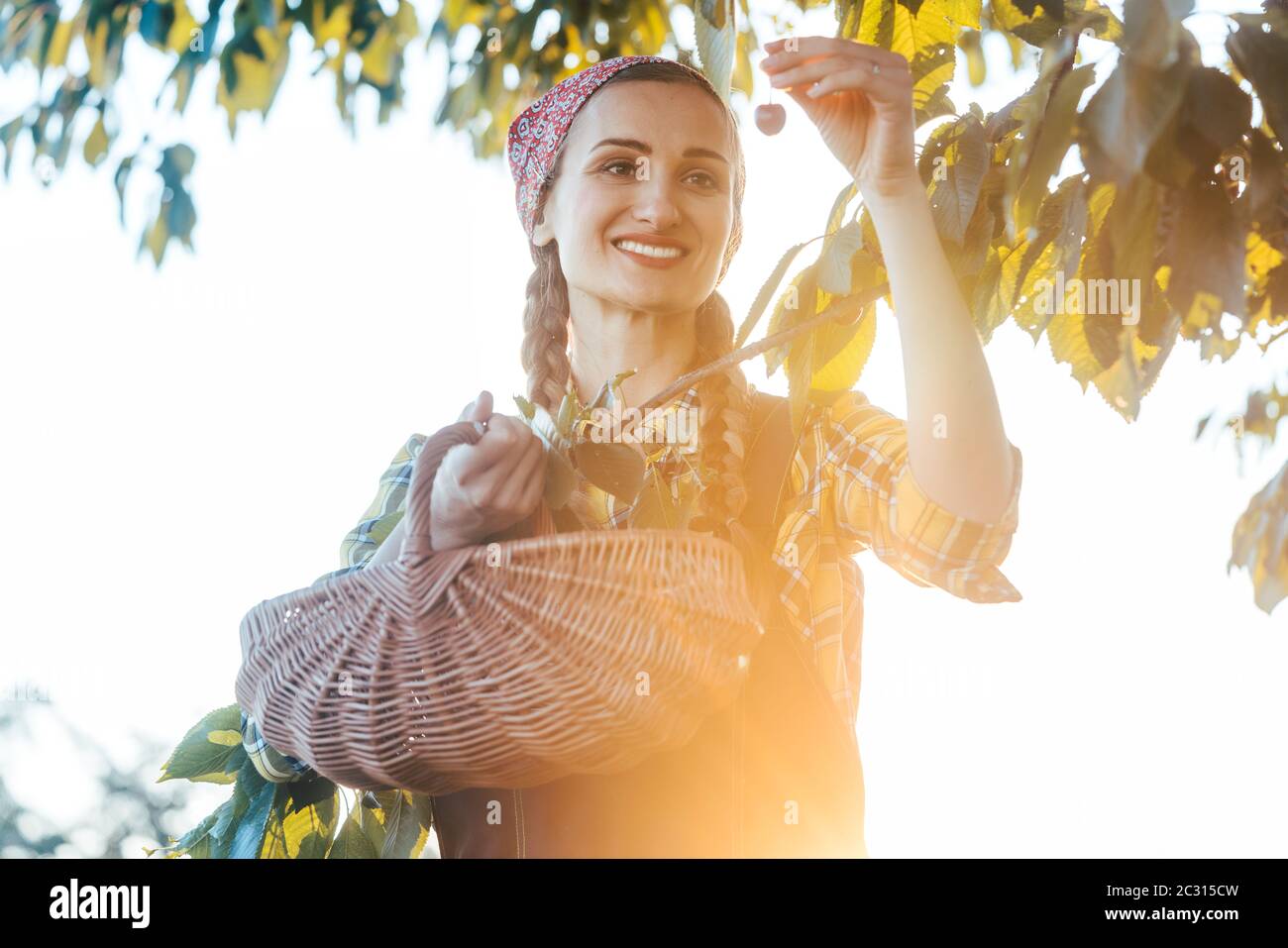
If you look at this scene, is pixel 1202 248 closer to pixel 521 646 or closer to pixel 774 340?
pixel 774 340

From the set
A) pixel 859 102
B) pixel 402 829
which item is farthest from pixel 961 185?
pixel 402 829

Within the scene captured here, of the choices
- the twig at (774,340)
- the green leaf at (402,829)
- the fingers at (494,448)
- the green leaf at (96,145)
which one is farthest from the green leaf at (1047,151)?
the green leaf at (96,145)

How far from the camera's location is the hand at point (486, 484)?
0.82m

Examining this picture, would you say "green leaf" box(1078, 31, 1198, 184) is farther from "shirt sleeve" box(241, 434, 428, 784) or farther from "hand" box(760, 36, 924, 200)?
"shirt sleeve" box(241, 434, 428, 784)

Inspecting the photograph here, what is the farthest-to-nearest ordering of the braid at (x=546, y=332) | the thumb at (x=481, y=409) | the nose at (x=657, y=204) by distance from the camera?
the braid at (x=546, y=332)
the nose at (x=657, y=204)
the thumb at (x=481, y=409)

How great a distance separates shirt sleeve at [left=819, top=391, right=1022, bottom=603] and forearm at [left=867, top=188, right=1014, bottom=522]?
47mm

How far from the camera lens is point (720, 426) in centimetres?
107

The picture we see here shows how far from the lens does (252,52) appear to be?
63.4 inches

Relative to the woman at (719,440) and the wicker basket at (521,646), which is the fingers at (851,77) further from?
the wicker basket at (521,646)

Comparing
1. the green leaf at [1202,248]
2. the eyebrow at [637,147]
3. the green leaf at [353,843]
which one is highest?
the eyebrow at [637,147]

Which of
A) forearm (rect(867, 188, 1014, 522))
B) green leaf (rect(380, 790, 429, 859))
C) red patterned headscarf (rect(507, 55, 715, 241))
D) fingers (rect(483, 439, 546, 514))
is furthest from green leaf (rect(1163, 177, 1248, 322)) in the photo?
green leaf (rect(380, 790, 429, 859))

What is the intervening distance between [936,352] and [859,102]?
17 cm

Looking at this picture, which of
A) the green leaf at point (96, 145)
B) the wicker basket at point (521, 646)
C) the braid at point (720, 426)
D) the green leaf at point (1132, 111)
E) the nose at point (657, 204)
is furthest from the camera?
the green leaf at point (96, 145)
